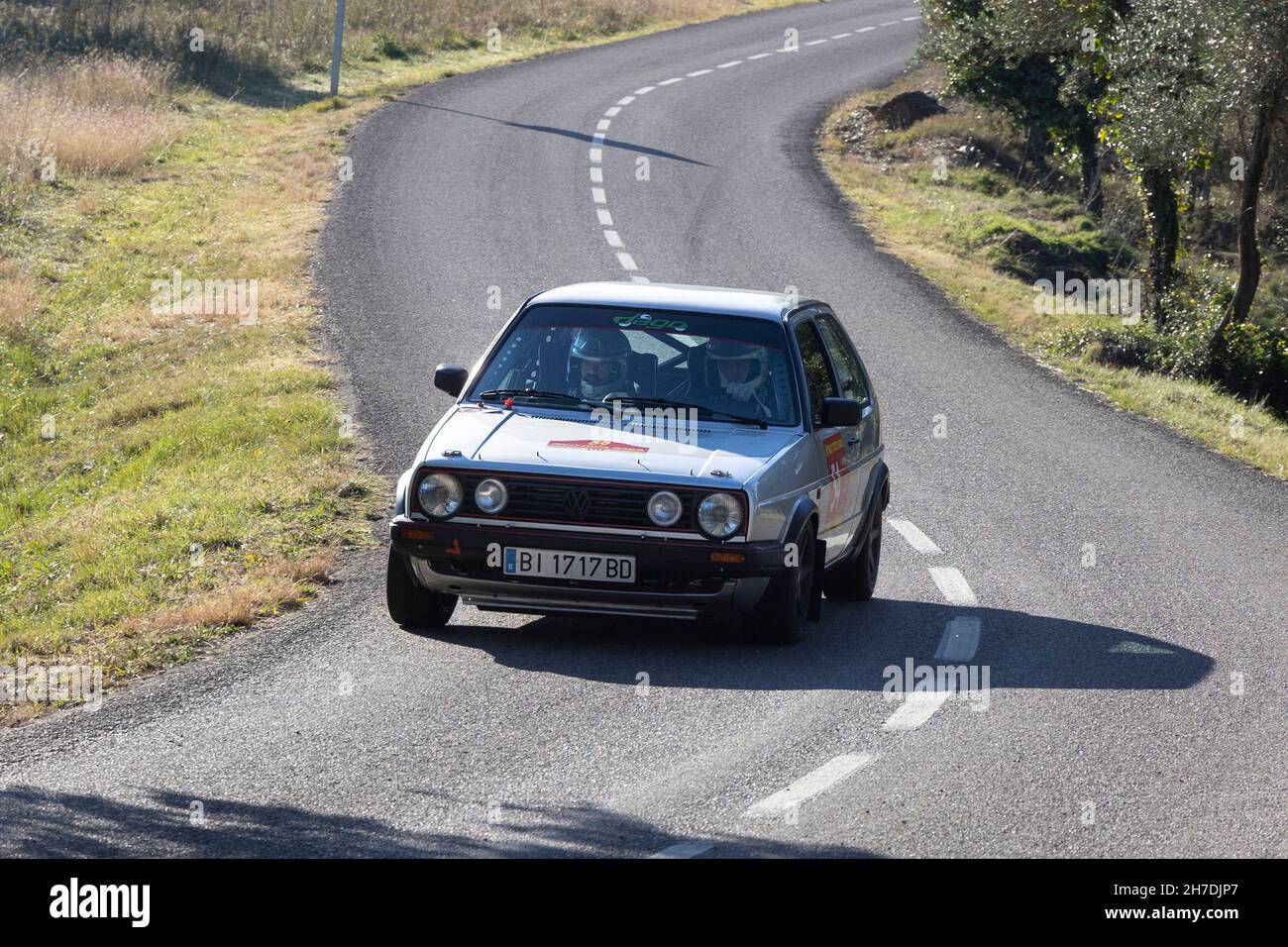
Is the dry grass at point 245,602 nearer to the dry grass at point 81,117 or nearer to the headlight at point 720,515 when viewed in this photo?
the headlight at point 720,515

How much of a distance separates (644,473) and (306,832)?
289 cm

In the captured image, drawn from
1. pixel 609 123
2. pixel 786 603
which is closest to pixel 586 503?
pixel 786 603

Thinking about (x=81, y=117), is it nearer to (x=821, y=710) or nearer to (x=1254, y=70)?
(x=1254, y=70)

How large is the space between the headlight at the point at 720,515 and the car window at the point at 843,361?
2.12 m

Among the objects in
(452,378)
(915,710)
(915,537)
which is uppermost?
(452,378)

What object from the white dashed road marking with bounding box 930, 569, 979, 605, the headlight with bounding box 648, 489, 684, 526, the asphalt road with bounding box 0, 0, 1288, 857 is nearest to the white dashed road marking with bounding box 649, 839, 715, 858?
the asphalt road with bounding box 0, 0, 1288, 857

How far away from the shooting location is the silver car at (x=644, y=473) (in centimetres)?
818

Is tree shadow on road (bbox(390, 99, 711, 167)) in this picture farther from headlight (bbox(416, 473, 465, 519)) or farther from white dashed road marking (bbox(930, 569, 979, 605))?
headlight (bbox(416, 473, 465, 519))

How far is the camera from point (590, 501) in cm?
820

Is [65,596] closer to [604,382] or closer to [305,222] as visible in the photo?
[604,382]

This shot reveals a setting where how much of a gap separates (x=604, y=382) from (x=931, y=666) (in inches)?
92.4

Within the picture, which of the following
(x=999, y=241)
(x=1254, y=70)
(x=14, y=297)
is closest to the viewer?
(x=1254, y=70)

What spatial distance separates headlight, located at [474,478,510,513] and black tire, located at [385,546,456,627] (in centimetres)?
60
